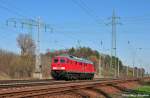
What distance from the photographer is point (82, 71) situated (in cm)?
5522

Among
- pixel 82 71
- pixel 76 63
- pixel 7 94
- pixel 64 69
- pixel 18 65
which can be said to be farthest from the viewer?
pixel 18 65

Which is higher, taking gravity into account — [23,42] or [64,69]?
[23,42]

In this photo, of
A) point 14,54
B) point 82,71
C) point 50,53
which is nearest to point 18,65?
point 14,54

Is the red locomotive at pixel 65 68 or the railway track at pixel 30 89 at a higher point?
the red locomotive at pixel 65 68

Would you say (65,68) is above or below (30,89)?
above

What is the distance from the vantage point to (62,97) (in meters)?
21.4

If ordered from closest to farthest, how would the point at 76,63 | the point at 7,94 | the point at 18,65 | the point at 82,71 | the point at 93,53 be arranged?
1. the point at 7,94
2. the point at 76,63
3. the point at 82,71
4. the point at 18,65
5. the point at 93,53

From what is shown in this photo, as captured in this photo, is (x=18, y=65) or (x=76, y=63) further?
(x=18, y=65)

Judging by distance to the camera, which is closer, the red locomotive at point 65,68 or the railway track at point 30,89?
the railway track at point 30,89

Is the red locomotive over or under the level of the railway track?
over

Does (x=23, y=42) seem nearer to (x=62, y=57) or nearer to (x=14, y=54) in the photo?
(x=14, y=54)

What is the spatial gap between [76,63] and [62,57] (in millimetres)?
3190

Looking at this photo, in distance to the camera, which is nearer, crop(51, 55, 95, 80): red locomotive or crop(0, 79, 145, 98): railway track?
crop(0, 79, 145, 98): railway track

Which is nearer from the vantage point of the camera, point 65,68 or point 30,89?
point 30,89
